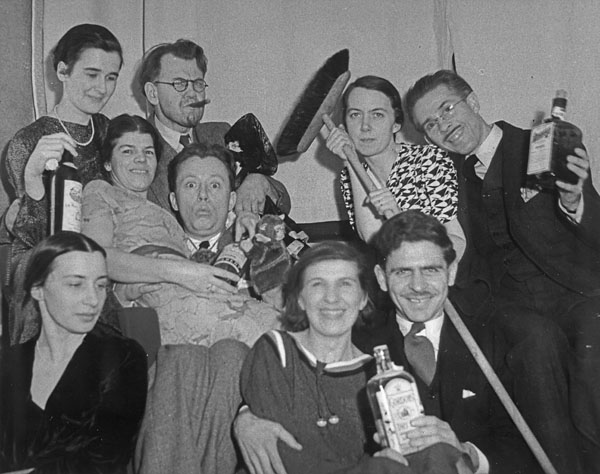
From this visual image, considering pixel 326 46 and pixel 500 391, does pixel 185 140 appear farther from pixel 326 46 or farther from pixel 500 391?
pixel 500 391

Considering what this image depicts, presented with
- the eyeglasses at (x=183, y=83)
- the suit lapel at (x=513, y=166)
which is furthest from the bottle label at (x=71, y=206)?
the suit lapel at (x=513, y=166)

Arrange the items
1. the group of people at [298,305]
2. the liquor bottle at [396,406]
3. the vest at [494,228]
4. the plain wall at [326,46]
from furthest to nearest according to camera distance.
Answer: the plain wall at [326,46], the vest at [494,228], the group of people at [298,305], the liquor bottle at [396,406]

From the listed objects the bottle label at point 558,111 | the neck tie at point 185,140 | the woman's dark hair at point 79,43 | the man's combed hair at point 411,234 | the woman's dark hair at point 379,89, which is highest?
the woman's dark hair at point 79,43

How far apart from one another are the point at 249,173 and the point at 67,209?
0.49 m

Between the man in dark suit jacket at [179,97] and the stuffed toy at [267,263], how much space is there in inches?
8.4

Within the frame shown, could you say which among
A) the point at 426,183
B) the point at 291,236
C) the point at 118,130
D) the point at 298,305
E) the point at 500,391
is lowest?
the point at 500,391

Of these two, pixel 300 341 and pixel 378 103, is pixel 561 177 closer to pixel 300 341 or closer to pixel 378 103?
pixel 378 103

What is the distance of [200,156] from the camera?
1.68m

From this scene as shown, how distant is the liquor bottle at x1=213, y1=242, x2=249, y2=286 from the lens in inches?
61.7

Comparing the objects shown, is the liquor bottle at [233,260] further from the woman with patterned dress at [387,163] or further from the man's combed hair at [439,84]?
the man's combed hair at [439,84]

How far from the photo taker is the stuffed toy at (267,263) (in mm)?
1568

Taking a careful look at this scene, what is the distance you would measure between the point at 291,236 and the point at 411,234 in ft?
1.05

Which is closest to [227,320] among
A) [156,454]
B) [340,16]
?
[156,454]

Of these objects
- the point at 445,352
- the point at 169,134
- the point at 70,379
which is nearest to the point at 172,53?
the point at 169,134
